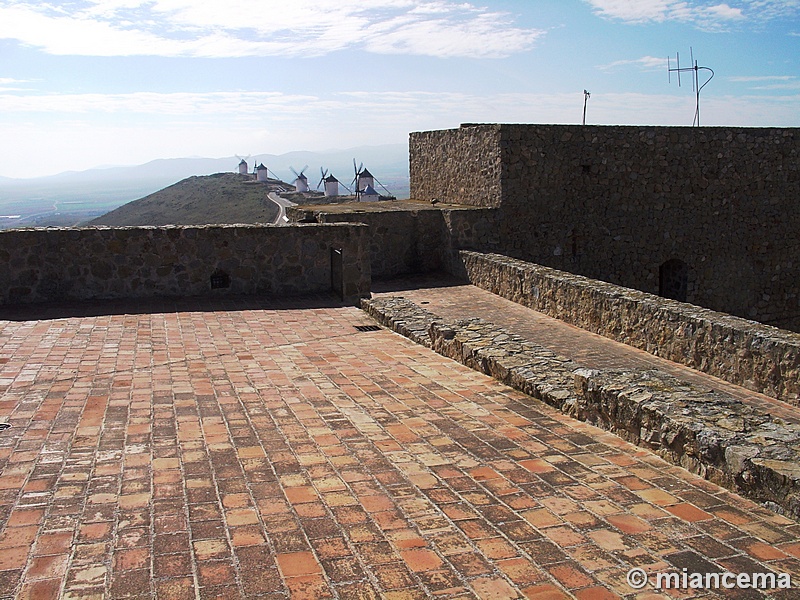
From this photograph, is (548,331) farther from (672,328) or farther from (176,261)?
(176,261)

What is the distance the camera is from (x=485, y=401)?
17.9ft

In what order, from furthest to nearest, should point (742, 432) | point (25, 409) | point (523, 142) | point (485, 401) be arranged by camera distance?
point (523, 142)
point (485, 401)
point (25, 409)
point (742, 432)

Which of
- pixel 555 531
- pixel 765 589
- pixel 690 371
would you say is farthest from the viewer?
pixel 690 371

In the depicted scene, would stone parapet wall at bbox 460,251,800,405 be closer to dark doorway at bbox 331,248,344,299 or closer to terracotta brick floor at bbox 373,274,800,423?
terracotta brick floor at bbox 373,274,800,423

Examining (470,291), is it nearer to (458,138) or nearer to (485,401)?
(458,138)

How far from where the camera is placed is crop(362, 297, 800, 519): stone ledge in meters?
3.61

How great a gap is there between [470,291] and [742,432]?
10.4m

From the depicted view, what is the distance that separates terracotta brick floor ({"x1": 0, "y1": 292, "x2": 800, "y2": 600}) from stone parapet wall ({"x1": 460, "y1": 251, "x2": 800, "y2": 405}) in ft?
11.7

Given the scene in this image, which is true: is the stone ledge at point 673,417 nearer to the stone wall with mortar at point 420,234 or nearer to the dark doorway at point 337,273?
the dark doorway at point 337,273

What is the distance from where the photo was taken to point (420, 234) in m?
16.3

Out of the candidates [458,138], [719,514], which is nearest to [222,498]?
[719,514]

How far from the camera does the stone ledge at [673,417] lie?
11.8ft

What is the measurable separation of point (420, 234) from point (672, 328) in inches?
310

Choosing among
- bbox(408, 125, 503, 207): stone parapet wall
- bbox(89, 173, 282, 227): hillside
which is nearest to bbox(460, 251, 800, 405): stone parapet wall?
bbox(408, 125, 503, 207): stone parapet wall
